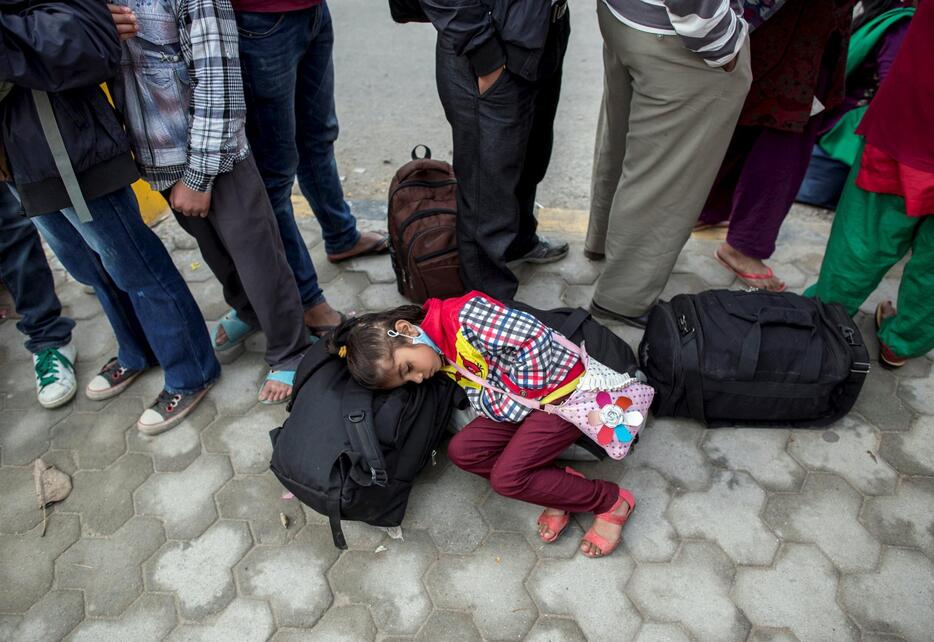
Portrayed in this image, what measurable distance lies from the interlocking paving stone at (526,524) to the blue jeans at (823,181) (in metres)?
2.31

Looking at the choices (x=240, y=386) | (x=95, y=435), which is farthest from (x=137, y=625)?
(x=240, y=386)

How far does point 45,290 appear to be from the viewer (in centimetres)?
272

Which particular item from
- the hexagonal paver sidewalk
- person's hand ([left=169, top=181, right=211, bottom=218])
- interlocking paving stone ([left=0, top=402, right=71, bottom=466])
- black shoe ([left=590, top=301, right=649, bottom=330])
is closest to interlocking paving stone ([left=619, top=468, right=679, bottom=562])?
the hexagonal paver sidewalk

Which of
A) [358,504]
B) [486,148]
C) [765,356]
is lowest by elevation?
[358,504]

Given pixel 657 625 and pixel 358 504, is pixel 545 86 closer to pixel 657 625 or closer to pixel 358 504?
pixel 358 504

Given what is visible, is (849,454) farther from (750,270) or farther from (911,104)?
(911,104)

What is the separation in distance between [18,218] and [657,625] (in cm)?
281

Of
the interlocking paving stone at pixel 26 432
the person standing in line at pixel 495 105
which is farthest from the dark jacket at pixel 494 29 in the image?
the interlocking paving stone at pixel 26 432

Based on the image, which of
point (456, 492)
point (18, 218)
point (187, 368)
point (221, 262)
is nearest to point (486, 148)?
point (221, 262)

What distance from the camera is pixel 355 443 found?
1978 millimetres

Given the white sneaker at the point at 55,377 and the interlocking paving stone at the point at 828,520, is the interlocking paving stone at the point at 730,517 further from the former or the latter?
the white sneaker at the point at 55,377

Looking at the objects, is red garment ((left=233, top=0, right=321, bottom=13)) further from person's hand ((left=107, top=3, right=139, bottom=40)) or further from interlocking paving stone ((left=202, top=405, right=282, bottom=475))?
interlocking paving stone ((left=202, top=405, right=282, bottom=475))

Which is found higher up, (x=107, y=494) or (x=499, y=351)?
(x=499, y=351)

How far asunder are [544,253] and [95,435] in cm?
213
